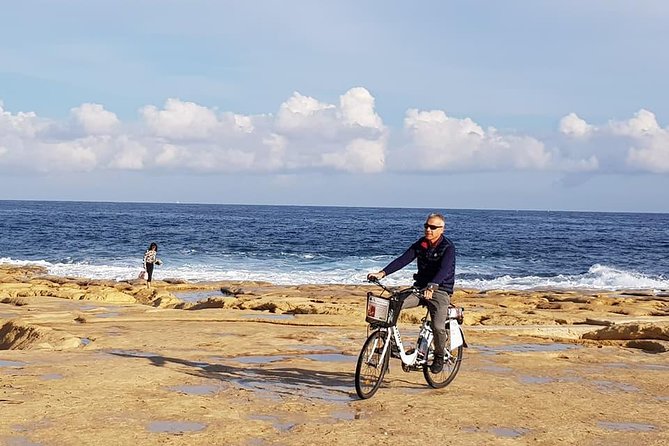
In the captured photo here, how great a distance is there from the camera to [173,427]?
7.40m

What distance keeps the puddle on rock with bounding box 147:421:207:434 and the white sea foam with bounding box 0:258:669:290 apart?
26816 millimetres

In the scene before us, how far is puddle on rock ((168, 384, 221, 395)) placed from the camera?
9.06 m

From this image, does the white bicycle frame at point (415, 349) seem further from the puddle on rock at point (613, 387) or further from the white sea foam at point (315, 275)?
the white sea foam at point (315, 275)

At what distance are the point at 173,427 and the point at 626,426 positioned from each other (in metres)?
4.91

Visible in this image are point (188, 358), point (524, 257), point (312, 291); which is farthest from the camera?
point (524, 257)

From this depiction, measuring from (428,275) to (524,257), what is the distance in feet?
157

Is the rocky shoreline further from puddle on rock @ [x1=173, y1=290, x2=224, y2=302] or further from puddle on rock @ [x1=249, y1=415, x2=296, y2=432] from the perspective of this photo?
puddle on rock @ [x1=173, y1=290, x2=224, y2=302]

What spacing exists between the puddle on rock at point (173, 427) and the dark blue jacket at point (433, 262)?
300 cm

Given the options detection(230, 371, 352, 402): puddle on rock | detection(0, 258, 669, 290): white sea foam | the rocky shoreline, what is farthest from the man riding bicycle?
detection(0, 258, 669, 290): white sea foam

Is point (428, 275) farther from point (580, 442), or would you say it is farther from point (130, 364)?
point (130, 364)

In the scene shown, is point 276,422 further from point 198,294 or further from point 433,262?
point 198,294


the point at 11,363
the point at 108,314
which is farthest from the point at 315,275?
the point at 11,363

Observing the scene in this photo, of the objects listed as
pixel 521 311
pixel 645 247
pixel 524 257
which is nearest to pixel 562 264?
pixel 524 257

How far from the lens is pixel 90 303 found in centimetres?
2042
